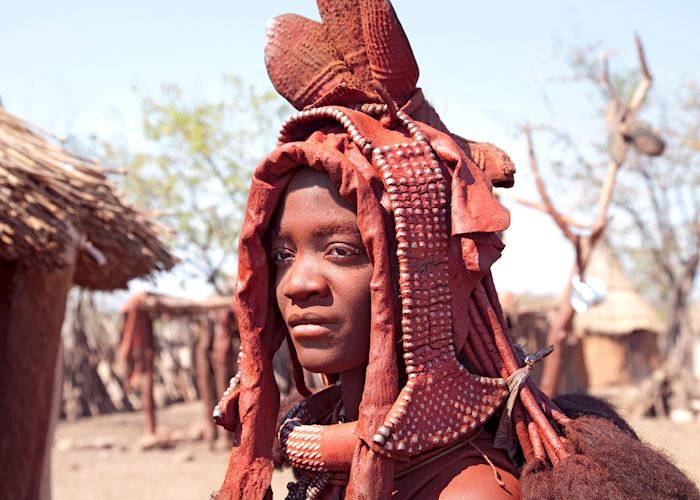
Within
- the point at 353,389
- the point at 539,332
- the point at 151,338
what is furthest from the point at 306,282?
the point at 539,332

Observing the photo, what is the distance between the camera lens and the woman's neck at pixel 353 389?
2355mm

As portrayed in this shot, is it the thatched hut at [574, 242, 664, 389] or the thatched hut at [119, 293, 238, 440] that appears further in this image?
the thatched hut at [574, 242, 664, 389]

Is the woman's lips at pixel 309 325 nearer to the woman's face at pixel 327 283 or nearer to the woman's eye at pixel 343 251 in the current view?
the woman's face at pixel 327 283

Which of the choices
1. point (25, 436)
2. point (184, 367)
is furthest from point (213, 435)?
point (25, 436)

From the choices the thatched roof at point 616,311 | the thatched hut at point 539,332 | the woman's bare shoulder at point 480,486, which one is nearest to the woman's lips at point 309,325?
the woman's bare shoulder at point 480,486

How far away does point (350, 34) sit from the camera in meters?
2.46

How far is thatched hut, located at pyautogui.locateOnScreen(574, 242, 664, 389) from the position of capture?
2170 centimetres

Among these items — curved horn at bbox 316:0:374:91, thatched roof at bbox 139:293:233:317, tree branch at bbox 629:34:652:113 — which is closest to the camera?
curved horn at bbox 316:0:374:91

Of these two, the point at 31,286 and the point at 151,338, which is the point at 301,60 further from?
the point at 151,338

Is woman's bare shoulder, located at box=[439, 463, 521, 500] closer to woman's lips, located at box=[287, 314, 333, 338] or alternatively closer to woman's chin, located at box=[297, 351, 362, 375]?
woman's chin, located at box=[297, 351, 362, 375]

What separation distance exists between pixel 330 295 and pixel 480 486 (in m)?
0.61

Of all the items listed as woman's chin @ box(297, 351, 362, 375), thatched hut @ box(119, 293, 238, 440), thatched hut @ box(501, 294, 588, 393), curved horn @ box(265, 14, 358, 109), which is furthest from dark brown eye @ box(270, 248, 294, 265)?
thatched hut @ box(501, 294, 588, 393)

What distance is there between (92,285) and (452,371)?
198 inches

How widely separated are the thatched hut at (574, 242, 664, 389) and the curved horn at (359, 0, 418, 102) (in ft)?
65.8
